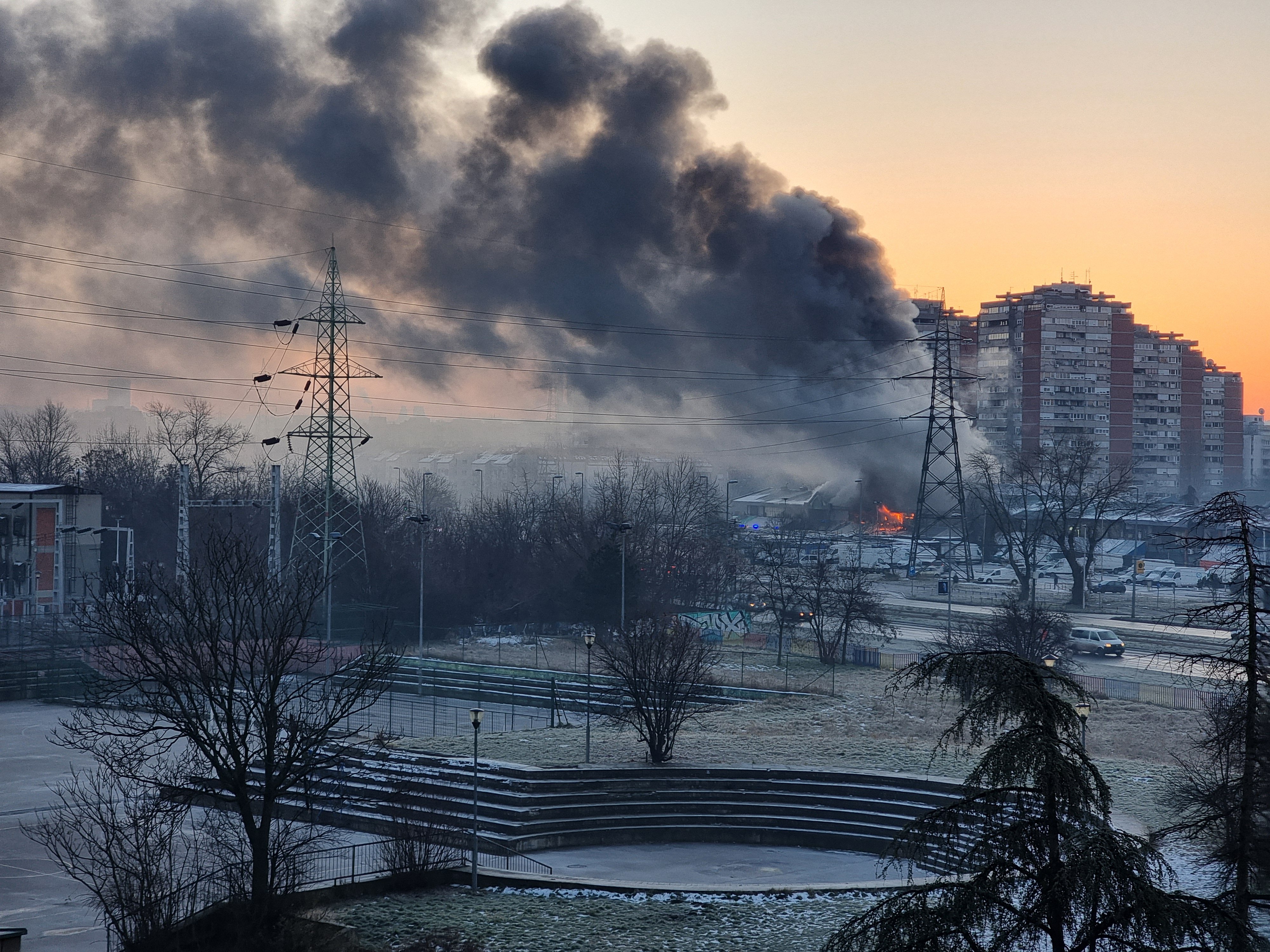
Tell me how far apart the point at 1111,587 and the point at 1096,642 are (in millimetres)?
18361

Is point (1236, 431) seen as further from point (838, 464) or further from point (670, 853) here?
point (670, 853)

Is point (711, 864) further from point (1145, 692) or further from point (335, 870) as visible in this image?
point (1145, 692)

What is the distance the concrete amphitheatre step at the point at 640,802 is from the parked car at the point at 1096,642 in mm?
17880

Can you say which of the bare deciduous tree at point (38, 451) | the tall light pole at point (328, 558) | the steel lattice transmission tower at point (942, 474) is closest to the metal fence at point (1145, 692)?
the tall light pole at point (328, 558)

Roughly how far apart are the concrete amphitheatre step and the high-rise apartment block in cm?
8119

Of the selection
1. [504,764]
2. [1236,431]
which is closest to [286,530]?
[504,764]

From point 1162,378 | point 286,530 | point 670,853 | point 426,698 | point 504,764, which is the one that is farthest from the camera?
point 1162,378

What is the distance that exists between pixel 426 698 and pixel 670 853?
591 inches

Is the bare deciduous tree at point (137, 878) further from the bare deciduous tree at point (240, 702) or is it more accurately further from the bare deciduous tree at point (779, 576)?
the bare deciduous tree at point (779, 576)

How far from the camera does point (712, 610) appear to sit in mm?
45844

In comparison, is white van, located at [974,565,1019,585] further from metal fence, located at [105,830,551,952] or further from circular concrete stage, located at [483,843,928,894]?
metal fence, located at [105,830,551,952]

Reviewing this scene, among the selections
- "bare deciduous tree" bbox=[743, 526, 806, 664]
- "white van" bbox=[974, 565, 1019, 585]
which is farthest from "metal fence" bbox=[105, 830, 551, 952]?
"white van" bbox=[974, 565, 1019, 585]

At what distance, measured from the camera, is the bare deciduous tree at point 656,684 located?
77.0 ft

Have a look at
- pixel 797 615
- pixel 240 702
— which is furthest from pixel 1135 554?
pixel 240 702
